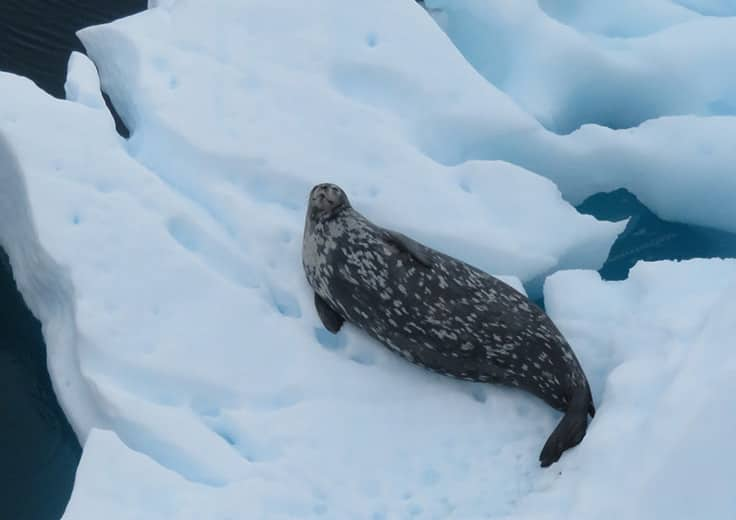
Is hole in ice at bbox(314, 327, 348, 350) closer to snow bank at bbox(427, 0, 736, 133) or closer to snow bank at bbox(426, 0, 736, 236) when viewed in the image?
snow bank at bbox(426, 0, 736, 236)

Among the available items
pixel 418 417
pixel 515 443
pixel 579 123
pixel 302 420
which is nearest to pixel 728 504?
pixel 515 443

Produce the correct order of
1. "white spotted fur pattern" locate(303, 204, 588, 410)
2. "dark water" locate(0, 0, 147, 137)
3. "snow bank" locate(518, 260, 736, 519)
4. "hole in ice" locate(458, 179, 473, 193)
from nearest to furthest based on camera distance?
"snow bank" locate(518, 260, 736, 519)
"white spotted fur pattern" locate(303, 204, 588, 410)
"hole in ice" locate(458, 179, 473, 193)
"dark water" locate(0, 0, 147, 137)

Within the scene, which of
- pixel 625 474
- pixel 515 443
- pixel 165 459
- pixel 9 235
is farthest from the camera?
pixel 9 235

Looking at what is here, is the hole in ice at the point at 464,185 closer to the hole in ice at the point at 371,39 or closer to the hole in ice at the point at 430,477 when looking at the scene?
the hole in ice at the point at 371,39

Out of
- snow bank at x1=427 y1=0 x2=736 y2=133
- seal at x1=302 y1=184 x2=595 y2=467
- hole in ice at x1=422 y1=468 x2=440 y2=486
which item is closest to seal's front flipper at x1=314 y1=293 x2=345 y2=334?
seal at x1=302 y1=184 x2=595 y2=467

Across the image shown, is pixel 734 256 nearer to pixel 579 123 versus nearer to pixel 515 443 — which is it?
pixel 579 123

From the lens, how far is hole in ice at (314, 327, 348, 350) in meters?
3.79

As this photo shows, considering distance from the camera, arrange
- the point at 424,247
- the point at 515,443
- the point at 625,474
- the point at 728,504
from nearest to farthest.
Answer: the point at 728,504
the point at 625,474
the point at 515,443
the point at 424,247

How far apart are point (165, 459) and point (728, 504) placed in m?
1.94

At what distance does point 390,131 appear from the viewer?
439 cm

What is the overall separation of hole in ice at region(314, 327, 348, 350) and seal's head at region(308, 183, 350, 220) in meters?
0.52

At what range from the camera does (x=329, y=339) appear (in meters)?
3.80

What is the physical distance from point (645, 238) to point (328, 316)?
6.25 feet

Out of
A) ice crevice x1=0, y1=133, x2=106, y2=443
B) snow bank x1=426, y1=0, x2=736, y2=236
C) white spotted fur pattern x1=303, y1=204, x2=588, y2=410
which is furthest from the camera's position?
snow bank x1=426, y1=0, x2=736, y2=236
